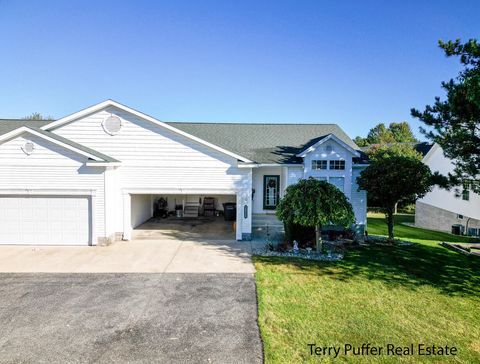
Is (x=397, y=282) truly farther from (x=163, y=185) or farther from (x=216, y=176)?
(x=163, y=185)

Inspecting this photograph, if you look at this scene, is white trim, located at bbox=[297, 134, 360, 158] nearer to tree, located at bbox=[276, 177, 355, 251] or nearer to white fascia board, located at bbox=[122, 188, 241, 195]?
tree, located at bbox=[276, 177, 355, 251]

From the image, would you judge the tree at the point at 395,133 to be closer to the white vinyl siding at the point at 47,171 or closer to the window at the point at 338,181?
the window at the point at 338,181

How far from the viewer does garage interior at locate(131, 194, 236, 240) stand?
551 inches

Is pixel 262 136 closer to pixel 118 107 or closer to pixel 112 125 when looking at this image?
pixel 118 107

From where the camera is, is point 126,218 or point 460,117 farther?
point 126,218

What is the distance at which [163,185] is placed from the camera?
41.8 ft

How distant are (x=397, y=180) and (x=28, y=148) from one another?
16311 millimetres

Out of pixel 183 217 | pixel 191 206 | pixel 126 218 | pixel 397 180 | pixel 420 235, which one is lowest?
pixel 420 235

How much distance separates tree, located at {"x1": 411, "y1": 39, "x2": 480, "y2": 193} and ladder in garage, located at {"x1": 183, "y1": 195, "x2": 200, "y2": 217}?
14108 millimetres

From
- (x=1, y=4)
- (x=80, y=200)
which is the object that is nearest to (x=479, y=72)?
(x=80, y=200)

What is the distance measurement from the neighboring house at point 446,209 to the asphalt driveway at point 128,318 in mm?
17327

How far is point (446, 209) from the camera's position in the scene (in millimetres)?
→ 22047

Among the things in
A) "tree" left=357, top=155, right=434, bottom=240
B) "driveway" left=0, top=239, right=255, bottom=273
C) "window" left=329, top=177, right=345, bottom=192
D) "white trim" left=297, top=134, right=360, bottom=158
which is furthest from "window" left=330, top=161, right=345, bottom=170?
"driveway" left=0, top=239, right=255, bottom=273

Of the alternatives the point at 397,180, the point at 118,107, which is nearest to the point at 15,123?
the point at 118,107
